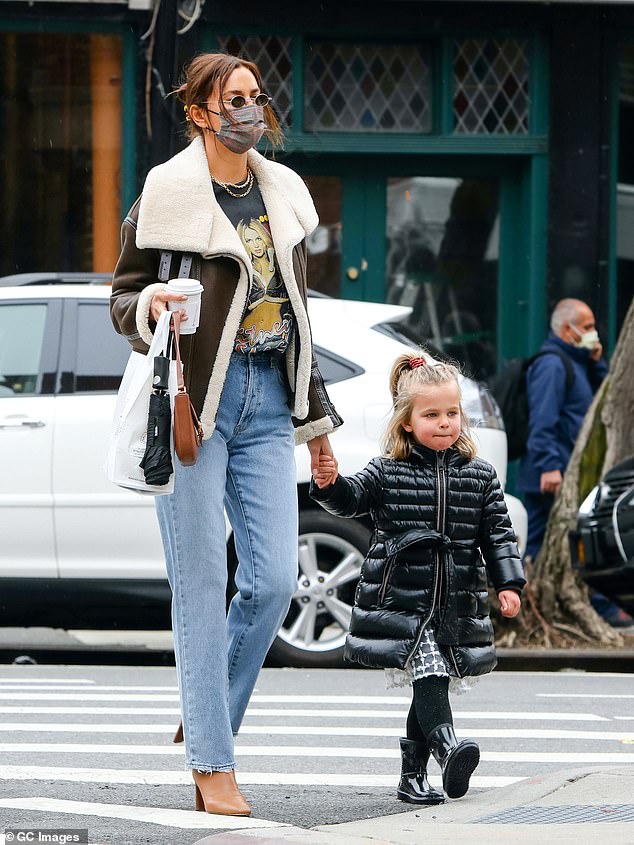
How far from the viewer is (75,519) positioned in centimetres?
838

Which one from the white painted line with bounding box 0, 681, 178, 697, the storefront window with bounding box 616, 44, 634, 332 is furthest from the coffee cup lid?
the storefront window with bounding box 616, 44, 634, 332

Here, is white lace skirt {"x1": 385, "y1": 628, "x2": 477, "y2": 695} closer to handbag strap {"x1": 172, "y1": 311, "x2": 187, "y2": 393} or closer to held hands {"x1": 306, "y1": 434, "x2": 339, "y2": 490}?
held hands {"x1": 306, "y1": 434, "x2": 339, "y2": 490}

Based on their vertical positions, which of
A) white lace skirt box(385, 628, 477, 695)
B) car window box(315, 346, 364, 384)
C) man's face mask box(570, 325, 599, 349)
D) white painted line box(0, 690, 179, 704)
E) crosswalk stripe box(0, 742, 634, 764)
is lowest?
white painted line box(0, 690, 179, 704)

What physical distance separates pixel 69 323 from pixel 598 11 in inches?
231

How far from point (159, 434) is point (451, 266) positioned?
29.1 ft

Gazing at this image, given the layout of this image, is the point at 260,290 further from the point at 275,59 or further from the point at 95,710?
the point at 275,59

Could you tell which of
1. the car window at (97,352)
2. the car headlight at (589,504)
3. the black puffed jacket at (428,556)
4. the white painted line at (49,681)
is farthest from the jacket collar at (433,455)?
the car headlight at (589,504)

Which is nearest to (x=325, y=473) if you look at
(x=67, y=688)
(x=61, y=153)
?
(x=67, y=688)

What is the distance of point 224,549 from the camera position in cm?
461

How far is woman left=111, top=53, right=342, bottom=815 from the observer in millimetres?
4477

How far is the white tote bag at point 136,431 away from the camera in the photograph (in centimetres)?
438

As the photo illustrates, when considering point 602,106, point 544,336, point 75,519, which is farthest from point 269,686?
point 602,106

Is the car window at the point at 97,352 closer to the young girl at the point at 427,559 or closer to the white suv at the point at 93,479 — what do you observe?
the white suv at the point at 93,479

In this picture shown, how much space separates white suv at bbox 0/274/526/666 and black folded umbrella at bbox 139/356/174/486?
3969 mm
